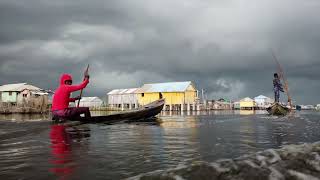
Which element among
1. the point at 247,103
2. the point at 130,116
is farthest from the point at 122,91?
the point at 130,116

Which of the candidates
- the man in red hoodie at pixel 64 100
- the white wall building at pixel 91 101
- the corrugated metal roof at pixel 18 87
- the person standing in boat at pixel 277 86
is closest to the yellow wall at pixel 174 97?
the white wall building at pixel 91 101

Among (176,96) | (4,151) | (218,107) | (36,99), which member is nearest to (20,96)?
(36,99)

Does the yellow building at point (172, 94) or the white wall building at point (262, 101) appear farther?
the white wall building at point (262, 101)

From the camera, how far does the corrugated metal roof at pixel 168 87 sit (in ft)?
241

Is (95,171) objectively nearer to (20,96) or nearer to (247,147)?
(247,147)

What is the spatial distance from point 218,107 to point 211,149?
100662 millimetres

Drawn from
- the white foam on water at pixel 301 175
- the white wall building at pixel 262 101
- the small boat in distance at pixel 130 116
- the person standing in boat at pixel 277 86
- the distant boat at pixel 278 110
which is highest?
the white wall building at pixel 262 101

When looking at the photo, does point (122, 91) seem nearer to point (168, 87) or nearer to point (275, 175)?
point (168, 87)

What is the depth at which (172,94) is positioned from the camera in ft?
244

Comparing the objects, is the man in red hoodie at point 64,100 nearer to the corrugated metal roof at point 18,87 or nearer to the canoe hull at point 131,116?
the canoe hull at point 131,116

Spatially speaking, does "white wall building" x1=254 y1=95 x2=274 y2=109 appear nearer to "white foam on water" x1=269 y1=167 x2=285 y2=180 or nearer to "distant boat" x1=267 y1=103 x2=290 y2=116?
"distant boat" x1=267 y1=103 x2=290 y2=116

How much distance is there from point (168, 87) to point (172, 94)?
1.72m

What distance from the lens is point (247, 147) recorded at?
27.2ft

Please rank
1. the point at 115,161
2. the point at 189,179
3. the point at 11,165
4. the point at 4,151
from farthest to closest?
the point at 4,151 → the point at 115,161 → the point at 11,165 → the point at 189,179
